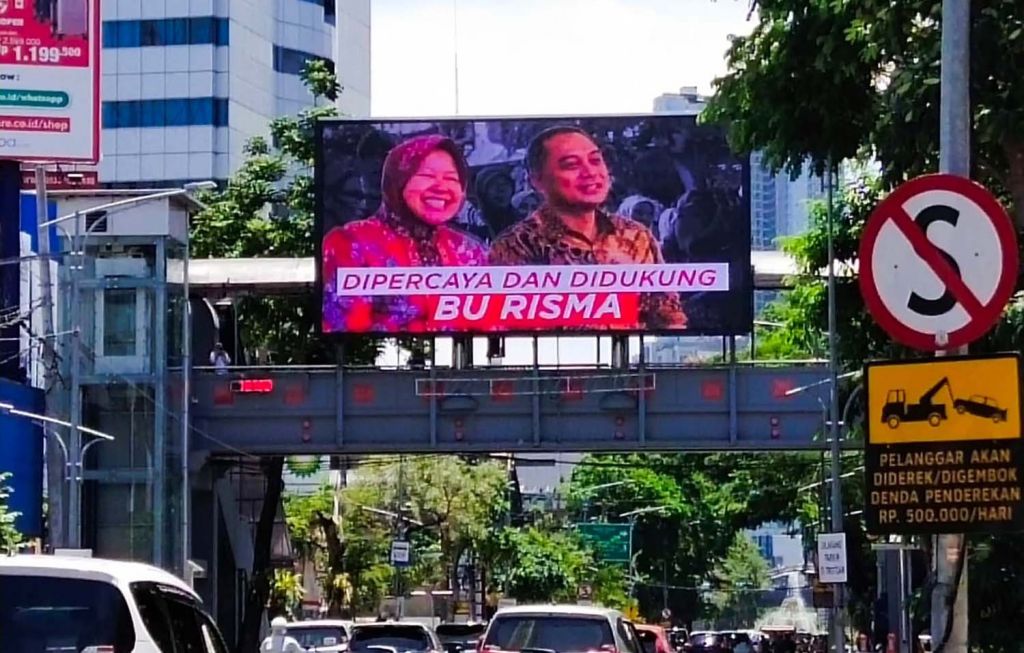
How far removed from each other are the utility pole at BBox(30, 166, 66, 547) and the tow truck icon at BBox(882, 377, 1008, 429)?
77.3ft

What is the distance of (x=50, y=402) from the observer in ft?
123

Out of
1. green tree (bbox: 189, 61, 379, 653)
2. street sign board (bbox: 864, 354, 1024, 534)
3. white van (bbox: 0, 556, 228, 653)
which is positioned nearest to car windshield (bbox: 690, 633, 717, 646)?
green tree (bbox: 189, 61, 379, 653)

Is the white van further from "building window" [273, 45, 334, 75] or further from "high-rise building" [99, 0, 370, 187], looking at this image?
"building window" [273, 45, 334, 75]

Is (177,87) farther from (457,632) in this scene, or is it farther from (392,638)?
(392,638)

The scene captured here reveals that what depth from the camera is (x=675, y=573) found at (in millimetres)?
93000

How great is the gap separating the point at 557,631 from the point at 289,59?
217 feet

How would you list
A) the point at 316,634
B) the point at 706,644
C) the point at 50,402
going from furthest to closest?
the point at 706,644 < the point at 50,402 < the point at 316,634

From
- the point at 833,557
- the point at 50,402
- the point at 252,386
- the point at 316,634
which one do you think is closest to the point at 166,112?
A: the point at 252,386

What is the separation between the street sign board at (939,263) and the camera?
823 cm

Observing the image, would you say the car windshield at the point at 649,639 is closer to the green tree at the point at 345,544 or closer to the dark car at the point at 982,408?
the dark car at the point at 982,408

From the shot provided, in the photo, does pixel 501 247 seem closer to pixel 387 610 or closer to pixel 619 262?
pixel 619 262

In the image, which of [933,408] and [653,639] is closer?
[933,408]

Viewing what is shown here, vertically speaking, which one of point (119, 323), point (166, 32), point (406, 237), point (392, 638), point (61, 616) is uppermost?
point (166, 32)

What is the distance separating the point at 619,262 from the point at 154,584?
91.8 feet
